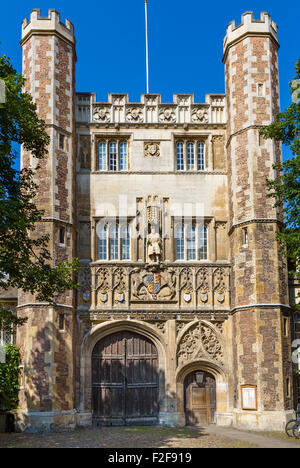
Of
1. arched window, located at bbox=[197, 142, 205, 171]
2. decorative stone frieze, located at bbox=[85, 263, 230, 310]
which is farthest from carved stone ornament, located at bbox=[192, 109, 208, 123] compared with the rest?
decorative stone frieze, located at bbox=[85, 263, 230, 310]

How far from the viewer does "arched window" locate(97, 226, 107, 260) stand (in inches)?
1059

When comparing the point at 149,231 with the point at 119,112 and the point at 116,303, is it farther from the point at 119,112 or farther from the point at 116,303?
the point at 119,112

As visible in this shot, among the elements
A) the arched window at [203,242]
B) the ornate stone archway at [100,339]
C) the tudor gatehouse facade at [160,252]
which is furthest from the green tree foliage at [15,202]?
the arched window at [203,242]

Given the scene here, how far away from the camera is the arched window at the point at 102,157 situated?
2778 cm

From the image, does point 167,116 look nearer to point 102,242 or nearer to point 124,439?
point 102,242

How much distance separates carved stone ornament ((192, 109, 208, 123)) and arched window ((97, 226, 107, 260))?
584 centimetres

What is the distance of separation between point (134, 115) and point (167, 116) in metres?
1.35

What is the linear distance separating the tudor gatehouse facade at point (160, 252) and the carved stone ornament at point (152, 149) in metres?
0.04

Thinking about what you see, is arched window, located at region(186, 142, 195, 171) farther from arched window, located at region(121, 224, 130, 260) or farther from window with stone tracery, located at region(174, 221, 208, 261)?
arched window, located at region(121, 224, 130, 260)

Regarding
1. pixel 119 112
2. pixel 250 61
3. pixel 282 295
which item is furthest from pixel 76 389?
pixel 250 61

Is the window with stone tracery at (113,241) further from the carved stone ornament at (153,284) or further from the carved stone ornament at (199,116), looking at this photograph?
the carved stone ornament at (199,116)

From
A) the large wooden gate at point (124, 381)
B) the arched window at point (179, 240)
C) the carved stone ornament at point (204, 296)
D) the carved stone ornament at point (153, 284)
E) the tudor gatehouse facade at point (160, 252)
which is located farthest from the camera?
the arched window at point (179, 240)

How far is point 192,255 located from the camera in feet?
88.8

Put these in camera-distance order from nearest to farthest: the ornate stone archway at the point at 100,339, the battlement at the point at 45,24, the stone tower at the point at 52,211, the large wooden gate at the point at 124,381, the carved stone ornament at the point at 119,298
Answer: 1. the stone tower at the point at 52,211
2. the ornate stone archway at the point at 100,339
3. the large wooden gate at the point at 124,381
4. the carved stone ornament at the point at 119,298
5. the battlement at the point at 45,24
